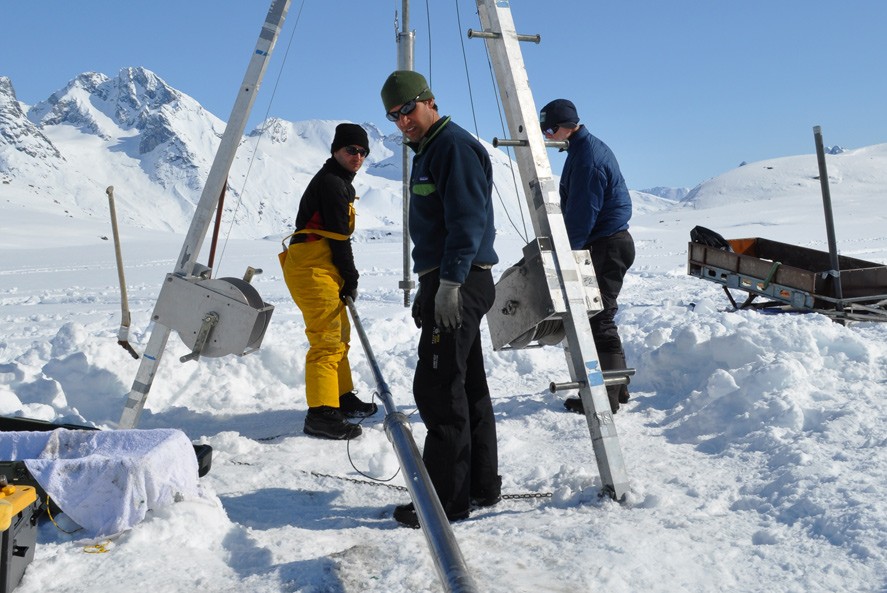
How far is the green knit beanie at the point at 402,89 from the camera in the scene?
322 centimetres

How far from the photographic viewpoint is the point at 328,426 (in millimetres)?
4691

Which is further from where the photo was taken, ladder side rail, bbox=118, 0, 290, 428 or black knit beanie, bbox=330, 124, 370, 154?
black knit beanie, bbox=330, 124, 370, 154

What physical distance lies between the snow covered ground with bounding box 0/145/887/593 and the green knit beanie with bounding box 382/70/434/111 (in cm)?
180

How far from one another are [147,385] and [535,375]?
3.08 metres

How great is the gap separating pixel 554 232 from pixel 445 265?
61 cm

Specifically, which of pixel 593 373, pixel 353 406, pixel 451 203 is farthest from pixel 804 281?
pixel 451 203

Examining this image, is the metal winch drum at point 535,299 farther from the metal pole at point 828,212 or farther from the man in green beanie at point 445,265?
the metal pole at point 828,212

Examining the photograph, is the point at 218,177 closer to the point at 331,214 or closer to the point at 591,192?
the point at 331,214

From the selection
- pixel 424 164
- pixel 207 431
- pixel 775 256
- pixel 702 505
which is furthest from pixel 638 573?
pixel 775 256

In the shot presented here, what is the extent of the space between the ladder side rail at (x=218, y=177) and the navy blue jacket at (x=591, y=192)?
78.6 inches

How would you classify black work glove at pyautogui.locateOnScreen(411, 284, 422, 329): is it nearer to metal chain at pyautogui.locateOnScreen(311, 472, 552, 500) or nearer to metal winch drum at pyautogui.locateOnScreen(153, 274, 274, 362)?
metal chain at pyautogui.locateOnScreen(311, 472, 552, 500)

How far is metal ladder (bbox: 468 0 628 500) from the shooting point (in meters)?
3.30

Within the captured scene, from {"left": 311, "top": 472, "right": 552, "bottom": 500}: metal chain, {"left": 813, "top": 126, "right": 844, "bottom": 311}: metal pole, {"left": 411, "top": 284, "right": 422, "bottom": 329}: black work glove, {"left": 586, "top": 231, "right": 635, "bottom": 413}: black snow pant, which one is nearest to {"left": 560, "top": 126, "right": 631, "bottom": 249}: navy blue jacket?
{"left": 586, "top": 231, "right": 635, "bottom": 413}: black snow pant

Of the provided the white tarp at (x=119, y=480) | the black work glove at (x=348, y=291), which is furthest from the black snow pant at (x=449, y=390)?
the black work glove at (x=348, y=291)
